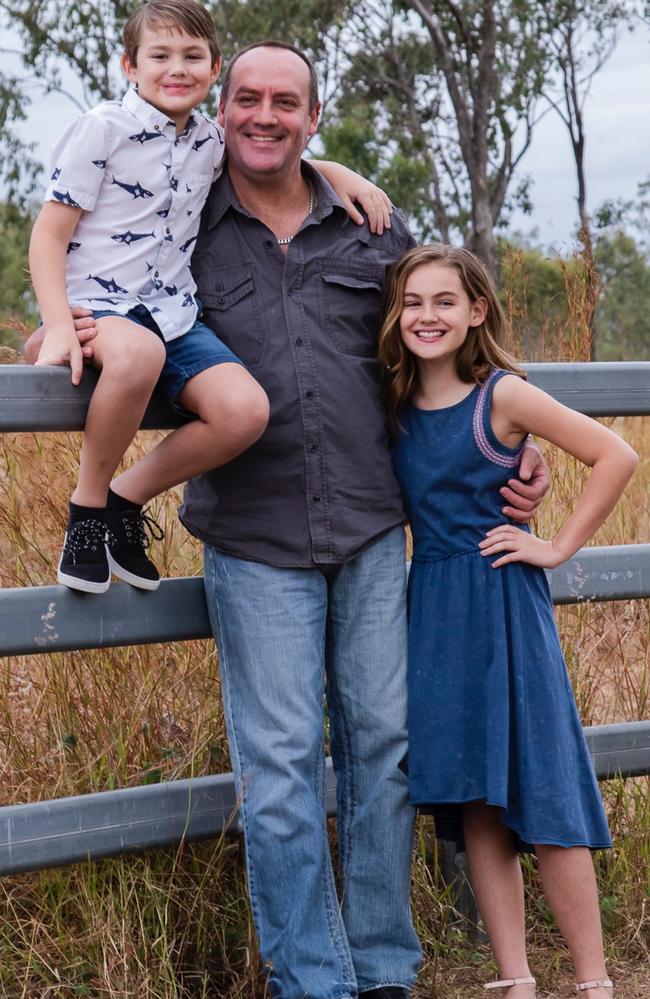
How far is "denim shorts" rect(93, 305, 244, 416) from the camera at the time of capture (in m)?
2.94

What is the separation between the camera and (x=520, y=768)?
3.04 meters

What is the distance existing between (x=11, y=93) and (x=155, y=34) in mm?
22706

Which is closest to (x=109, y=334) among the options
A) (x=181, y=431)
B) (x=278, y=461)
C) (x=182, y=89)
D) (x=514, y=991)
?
(x=181, y=431)

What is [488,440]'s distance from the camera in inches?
123

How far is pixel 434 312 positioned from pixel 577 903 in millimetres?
1428

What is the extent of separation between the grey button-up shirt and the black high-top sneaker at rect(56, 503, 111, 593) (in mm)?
296

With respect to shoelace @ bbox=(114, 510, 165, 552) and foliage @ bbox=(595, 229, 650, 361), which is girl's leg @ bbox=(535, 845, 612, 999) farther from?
foliage @ bbox=(595, 229, 650, 361)

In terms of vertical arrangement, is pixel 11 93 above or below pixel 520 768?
above

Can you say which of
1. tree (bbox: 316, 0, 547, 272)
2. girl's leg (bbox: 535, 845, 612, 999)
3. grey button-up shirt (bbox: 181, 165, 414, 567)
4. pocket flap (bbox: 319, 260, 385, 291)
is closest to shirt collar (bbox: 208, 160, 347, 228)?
grey button-up shirt (bbox: 181, 165, 414, 567)

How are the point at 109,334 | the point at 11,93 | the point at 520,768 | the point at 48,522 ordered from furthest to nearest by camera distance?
1. the point at 11,93
2. the point at 48,522
3. the point at 520,768
4. the point at 109,334

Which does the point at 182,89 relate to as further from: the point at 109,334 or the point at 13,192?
the point at 13,192

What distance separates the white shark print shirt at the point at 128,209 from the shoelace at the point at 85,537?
1.48 ft

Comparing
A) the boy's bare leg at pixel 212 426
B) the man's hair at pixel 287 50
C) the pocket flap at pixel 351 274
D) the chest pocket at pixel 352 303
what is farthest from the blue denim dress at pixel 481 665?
the man's hair at pixel 287 50

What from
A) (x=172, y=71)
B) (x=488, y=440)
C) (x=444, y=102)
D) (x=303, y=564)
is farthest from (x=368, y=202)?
(x=444, y=102)
